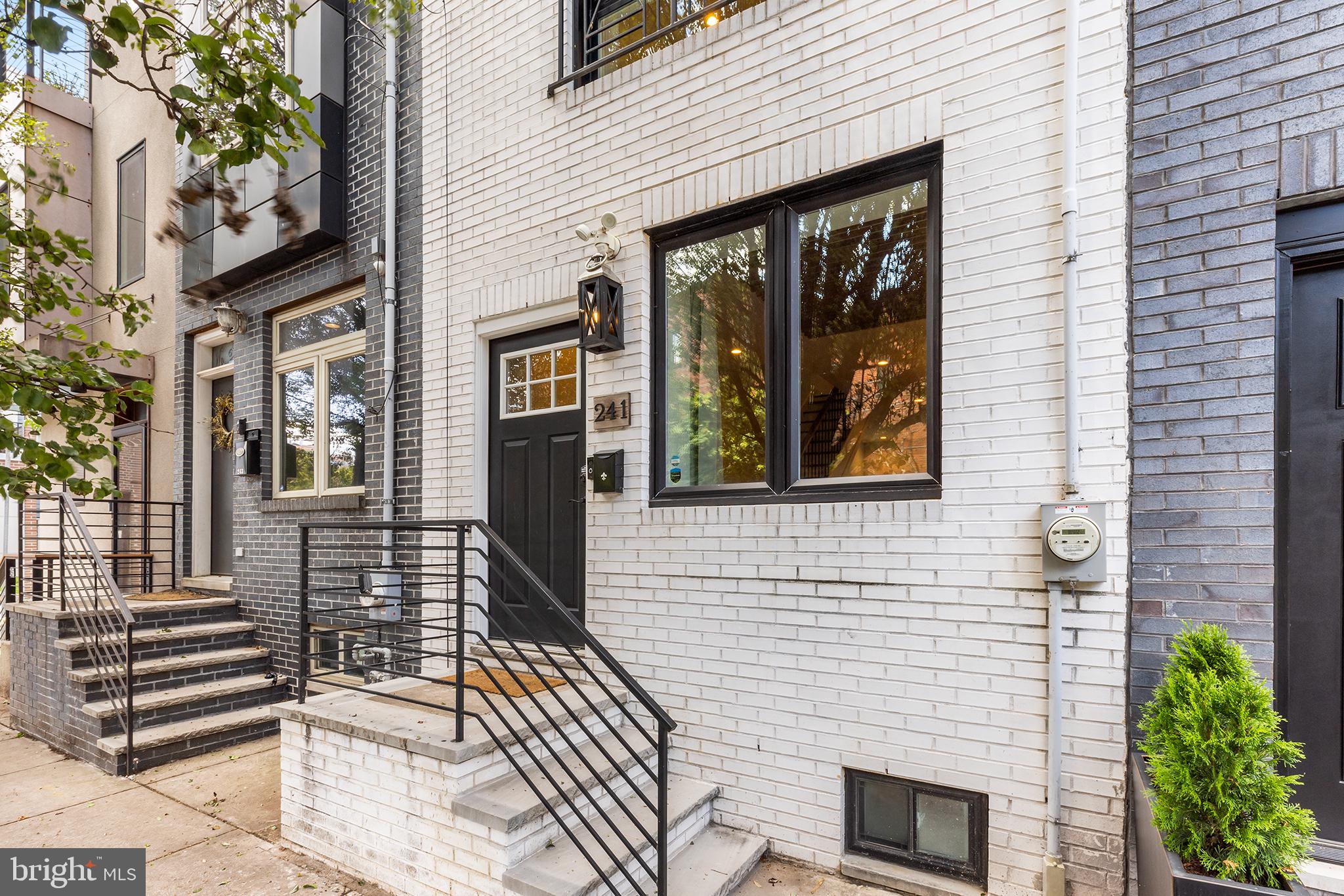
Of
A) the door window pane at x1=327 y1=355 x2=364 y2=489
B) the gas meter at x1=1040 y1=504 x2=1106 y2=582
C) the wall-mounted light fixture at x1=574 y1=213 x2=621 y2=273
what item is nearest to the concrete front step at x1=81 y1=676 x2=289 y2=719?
the door window pane at x1=327 y1=355 x2=364 y2=489

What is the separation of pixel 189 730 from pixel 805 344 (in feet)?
15.7

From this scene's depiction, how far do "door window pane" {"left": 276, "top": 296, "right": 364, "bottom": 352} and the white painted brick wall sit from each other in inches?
83.0

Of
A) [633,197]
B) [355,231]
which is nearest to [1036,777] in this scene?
[633,197]

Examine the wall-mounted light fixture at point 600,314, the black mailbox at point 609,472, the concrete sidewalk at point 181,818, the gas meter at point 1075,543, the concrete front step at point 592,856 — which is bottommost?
the concrete sidewalk at point 181,818

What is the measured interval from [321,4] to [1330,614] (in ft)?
23.3

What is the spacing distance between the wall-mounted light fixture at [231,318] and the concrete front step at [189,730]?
3.33 m

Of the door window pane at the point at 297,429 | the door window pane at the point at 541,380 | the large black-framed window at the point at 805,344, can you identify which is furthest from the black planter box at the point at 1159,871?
the door window pane at the point at 297,429

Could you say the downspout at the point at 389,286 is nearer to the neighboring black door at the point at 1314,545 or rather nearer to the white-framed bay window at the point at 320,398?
the white-framed bay window at the point at 320,398

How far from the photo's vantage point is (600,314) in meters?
3.67

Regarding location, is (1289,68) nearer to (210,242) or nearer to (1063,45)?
(1063,45)

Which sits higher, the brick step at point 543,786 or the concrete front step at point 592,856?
the brick step at point 543,786

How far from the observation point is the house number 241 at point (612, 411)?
3.71 metres

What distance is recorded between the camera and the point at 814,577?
10.2 ft

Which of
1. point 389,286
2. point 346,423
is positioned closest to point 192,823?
point 346,423
